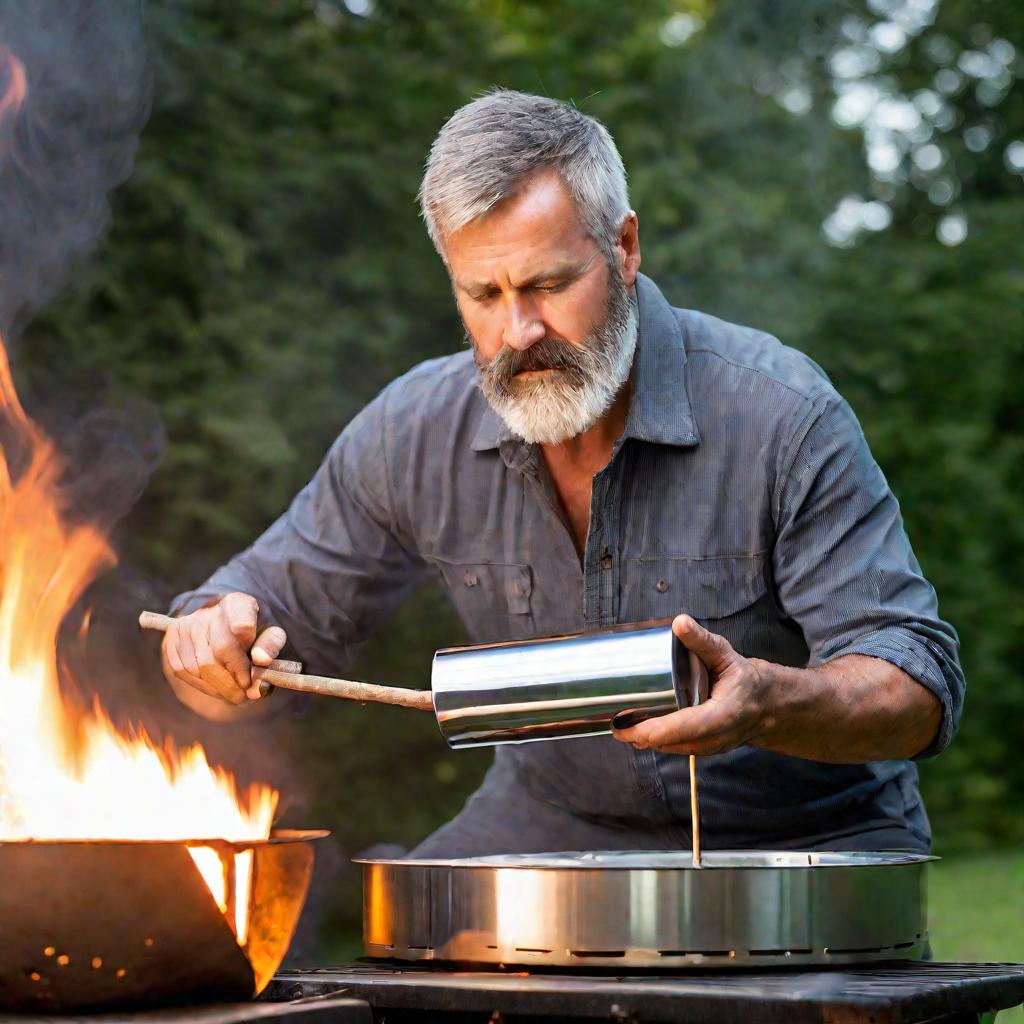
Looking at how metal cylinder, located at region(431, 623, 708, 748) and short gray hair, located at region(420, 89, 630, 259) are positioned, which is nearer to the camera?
metal cylinder, located at region(431, 623, 708, 748)

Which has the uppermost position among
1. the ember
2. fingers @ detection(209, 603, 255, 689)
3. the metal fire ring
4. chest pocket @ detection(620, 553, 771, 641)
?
chest pocket @ detection(620, 553, 771, 641)

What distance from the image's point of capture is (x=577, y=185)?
2359 mm

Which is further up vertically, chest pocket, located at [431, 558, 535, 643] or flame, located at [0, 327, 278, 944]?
chest pocket, located at [431, 558, 535, 643]

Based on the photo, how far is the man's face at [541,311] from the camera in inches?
90.6

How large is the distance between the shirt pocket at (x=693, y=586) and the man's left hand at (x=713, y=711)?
0.60 metres

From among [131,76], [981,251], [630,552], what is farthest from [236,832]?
[981,251]

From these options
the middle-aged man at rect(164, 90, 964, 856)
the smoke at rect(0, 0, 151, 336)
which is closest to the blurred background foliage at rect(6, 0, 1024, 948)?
the smoke at rect(0, 0, 151, 336)

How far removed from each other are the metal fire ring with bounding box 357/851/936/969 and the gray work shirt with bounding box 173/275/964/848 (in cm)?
44

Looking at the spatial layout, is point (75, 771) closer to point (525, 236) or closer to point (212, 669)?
point (212, 669)

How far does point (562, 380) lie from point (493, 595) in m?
0.48

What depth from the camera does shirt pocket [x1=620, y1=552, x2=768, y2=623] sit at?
2.44 metres

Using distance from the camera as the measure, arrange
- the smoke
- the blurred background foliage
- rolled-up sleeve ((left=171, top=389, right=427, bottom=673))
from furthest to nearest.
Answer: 1. the blurred background foliage
2. the smoke
3. rolled-up sleeve ((left=171, top=389, right=427, bottom=673))

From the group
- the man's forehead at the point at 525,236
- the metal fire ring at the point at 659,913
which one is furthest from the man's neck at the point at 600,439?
the metal fire ring at the point at 659,913

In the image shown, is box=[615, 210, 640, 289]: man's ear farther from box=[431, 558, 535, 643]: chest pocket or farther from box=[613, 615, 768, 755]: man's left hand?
box=[613, 615, 768, 755]: man's left hand
